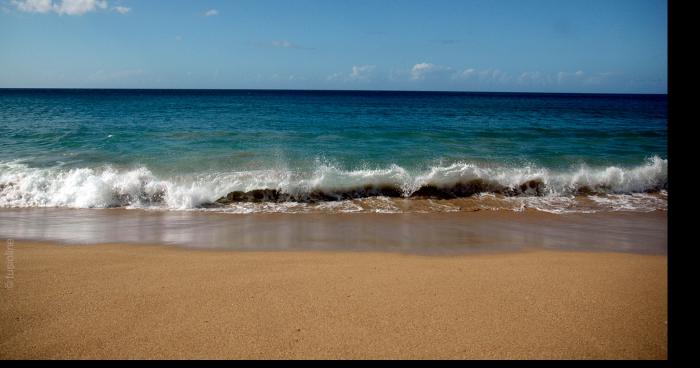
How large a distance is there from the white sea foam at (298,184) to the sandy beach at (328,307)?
140 inches

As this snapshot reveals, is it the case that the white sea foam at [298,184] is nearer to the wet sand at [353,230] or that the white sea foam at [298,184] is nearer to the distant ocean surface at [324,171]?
the distant ocean surface at [324,171]

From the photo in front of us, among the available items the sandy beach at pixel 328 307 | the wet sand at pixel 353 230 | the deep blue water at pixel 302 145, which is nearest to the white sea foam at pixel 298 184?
the wet sand at pixel 353 230

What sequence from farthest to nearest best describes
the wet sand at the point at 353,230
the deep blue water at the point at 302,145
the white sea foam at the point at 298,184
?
the deep blue water at the point at 302,145 → the white sea foam at the point at 298,184 → the wet sand at the point at 353,230

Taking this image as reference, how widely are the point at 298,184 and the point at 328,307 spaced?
19.5 feet

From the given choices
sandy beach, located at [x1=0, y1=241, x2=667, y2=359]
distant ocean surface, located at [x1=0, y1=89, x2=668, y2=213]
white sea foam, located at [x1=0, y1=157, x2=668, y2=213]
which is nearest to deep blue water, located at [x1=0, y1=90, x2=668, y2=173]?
distant ocean surface, located at [x1=0, y1=89, x2=668, y2=213]

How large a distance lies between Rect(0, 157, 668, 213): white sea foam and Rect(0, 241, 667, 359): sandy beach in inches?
140

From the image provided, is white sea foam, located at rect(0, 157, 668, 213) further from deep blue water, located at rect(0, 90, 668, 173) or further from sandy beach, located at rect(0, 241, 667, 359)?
sandy beach, located at rect(0, 241, 667, 359)

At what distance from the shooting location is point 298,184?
9047 millimetres

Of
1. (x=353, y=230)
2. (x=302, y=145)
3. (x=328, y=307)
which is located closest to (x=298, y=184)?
(x=353, y=230)

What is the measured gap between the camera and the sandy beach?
271 centimetres

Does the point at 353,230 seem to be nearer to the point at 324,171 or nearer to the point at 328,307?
the point at 328,307

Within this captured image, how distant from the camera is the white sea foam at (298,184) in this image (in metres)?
8.18

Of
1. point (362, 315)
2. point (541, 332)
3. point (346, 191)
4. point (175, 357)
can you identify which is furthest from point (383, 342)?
point (346, 191)
